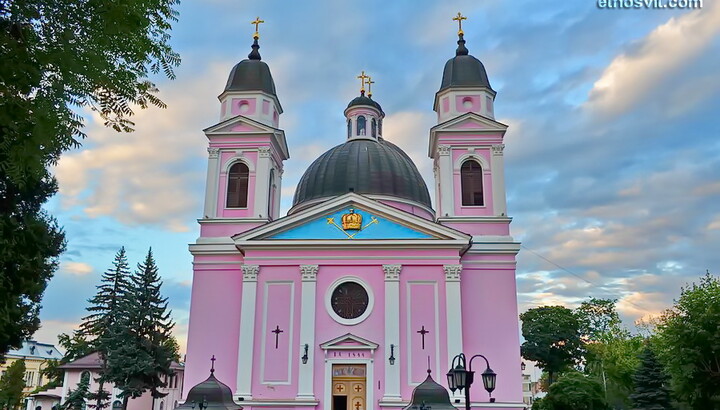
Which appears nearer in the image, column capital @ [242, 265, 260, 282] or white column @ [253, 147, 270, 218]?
column capital @ [242, 265, 260, 282]

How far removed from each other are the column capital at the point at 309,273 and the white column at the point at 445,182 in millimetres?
5542

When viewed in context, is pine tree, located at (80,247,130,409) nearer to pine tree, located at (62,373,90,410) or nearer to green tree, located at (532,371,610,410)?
pine tree, located at (62,373,90,410)

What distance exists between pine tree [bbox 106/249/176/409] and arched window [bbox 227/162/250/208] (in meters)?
10.3

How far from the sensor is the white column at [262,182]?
80.7ft

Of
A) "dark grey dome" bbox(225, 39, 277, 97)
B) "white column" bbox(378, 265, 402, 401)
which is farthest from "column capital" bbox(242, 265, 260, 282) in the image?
"dark grey dome" bbox(225, 39, 277, 97)

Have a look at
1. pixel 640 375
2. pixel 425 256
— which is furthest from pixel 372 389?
pixel 640 375

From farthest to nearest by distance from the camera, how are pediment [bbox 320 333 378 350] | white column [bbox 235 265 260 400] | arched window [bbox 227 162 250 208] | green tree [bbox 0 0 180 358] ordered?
arched window [bbox 227 162 250 208] → pediment [bbox 320 333 378 350] → white column [bbox 235 265 260 400] → green tree [bbox 0 0 180 358]

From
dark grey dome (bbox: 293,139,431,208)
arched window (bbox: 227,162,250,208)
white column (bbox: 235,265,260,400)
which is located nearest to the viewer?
white column (bbox: 235,265,260,400)

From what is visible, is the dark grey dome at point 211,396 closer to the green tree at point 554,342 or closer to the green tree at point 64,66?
the green tree at point 64,66

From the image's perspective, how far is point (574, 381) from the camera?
29.2 m

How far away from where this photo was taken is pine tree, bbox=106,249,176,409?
96.6 feet

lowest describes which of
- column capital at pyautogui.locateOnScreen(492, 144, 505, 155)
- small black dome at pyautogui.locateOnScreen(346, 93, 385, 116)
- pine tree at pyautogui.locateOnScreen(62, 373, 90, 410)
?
pine tree at pyautogui.locateOnScreen(62, 373, 90, 410)

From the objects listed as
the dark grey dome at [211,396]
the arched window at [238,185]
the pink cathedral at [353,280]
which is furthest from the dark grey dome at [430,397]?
the arched window at [238,185]

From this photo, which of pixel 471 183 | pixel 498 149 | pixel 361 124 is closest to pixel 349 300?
pixel 471 183
